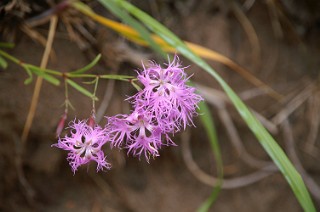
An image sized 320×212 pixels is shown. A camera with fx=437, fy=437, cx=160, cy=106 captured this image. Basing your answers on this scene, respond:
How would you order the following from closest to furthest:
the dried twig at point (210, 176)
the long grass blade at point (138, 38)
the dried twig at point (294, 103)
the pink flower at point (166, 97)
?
the pink flower at point (166, 97), the long grass blade at point (138, 38), the dried twig at point (210, 176), the dried twig at point (294, 103)

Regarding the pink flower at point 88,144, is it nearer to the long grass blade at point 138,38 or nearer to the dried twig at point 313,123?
the long grass blade at point 138,38

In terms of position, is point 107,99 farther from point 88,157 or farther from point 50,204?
point 88,157

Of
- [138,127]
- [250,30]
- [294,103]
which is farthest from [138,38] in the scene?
[294,103]

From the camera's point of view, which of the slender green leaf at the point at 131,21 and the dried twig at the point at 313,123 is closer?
the slender green leaf at the point at 131,21

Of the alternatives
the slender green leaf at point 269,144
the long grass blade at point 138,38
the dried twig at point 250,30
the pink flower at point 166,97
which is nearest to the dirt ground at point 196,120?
the dried twig at point 250,30

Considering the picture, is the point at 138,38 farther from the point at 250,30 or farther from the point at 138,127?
the point at 250,30

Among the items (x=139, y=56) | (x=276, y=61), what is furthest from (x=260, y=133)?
(x=276, y=61)

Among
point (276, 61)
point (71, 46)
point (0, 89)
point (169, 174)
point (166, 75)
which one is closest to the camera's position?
point (166, 75)

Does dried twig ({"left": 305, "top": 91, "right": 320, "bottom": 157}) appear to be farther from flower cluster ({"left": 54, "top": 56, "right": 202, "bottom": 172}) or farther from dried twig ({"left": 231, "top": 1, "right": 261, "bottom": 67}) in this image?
flower cluster ({"left": 54, "top": 56, "right": 202, "bottom": 172})
